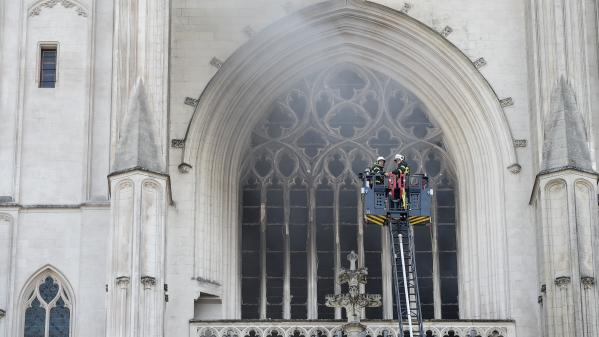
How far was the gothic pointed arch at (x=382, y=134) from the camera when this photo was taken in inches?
1489

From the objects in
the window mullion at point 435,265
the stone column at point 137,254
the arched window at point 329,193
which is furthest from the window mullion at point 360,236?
the stone column at point 137,254

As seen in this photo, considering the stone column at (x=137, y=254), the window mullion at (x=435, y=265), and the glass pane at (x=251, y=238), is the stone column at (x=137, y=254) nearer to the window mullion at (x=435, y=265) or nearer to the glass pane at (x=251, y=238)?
the glass pane at (x=251, y=238)

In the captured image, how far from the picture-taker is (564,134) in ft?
120

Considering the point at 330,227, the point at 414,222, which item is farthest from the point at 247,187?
the point at 414,222

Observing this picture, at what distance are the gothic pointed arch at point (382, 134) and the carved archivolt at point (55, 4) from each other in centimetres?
267

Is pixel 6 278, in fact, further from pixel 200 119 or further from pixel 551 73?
pixel 551 73

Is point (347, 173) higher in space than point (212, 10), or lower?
lower

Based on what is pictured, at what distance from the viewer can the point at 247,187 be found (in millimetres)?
39156

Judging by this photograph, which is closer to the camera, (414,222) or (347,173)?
(414,222)

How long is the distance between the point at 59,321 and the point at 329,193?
5398 mm

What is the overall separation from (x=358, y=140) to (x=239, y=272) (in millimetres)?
3222

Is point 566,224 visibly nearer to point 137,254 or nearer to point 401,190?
point 401,190

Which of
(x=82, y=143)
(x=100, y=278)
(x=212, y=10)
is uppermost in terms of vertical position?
(x=212, y=10)

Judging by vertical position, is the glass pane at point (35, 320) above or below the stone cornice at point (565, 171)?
below
